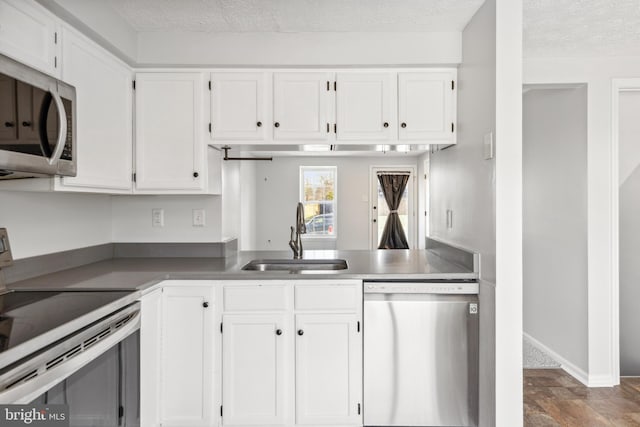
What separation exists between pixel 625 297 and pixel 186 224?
3.44 m

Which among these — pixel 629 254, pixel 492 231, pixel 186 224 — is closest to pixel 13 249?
pixel 186 224

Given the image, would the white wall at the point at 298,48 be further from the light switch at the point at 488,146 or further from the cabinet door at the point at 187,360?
the cabinet door at the point at 187,360

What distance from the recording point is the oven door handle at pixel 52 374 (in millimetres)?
1038

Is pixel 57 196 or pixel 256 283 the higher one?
pixel 57 196

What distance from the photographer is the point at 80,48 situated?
6.29 ft

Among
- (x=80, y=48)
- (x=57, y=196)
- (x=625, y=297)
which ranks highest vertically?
(x=80, y=48)

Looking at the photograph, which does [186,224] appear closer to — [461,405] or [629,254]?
[461,405]

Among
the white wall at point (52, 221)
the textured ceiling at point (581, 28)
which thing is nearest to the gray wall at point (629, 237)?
the textured ceiling at point (581, 28)

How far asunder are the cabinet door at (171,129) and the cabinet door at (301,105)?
1.59 feet

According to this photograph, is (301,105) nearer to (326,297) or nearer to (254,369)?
(326,297)

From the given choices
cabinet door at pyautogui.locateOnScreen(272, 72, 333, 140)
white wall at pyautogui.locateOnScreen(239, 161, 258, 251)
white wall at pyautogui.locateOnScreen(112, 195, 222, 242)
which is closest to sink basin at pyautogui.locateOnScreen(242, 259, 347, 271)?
white wall at pyautogui.locateOnScreen(112, 195, 222, 242)

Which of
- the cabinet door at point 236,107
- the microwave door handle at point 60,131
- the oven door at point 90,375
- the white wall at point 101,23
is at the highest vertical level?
the white wall at point 101,23

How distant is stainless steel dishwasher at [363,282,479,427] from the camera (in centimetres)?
211

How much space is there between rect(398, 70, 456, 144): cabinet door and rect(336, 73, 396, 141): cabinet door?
7cm
